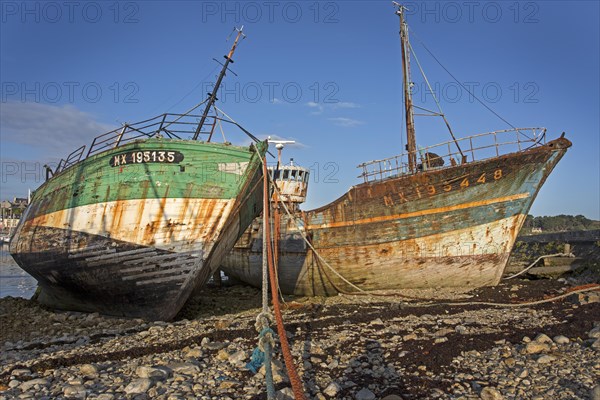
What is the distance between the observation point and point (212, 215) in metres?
9.33

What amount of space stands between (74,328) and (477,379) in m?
8.48

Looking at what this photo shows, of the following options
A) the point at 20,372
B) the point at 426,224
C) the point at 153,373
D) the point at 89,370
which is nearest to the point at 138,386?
the point at 153,373

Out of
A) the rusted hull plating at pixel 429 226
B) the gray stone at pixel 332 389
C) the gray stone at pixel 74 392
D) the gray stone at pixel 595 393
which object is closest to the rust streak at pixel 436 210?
the rusted hull plating at pixel 429 226

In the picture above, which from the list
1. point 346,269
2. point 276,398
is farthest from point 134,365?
point 346,269

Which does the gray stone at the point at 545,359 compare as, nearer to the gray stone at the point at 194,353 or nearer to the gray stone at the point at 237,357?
the gray stone at the point at 237,357

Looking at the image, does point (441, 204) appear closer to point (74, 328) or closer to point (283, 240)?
point (283, 240)

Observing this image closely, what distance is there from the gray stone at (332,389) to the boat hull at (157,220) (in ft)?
18.2

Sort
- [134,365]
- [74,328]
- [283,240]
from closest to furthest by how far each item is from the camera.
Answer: [134,365] < [74,328] < [283,240]

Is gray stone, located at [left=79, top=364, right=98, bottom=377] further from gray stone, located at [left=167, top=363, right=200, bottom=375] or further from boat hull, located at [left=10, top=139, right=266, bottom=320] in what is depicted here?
boat hull, located at [left=10, top=139, right=266, bottom=320]

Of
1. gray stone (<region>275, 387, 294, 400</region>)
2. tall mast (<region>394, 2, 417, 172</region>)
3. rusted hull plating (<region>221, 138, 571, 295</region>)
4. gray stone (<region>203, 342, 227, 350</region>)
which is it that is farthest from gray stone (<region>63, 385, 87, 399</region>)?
tall mast (<region>394, 2, 417, 172</region>)

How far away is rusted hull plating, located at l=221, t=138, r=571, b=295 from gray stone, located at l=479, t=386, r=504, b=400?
29.3 feet

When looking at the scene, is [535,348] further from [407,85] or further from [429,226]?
[407,85]

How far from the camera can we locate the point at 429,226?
12695 mm

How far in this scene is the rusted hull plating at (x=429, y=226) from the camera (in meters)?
12.1
